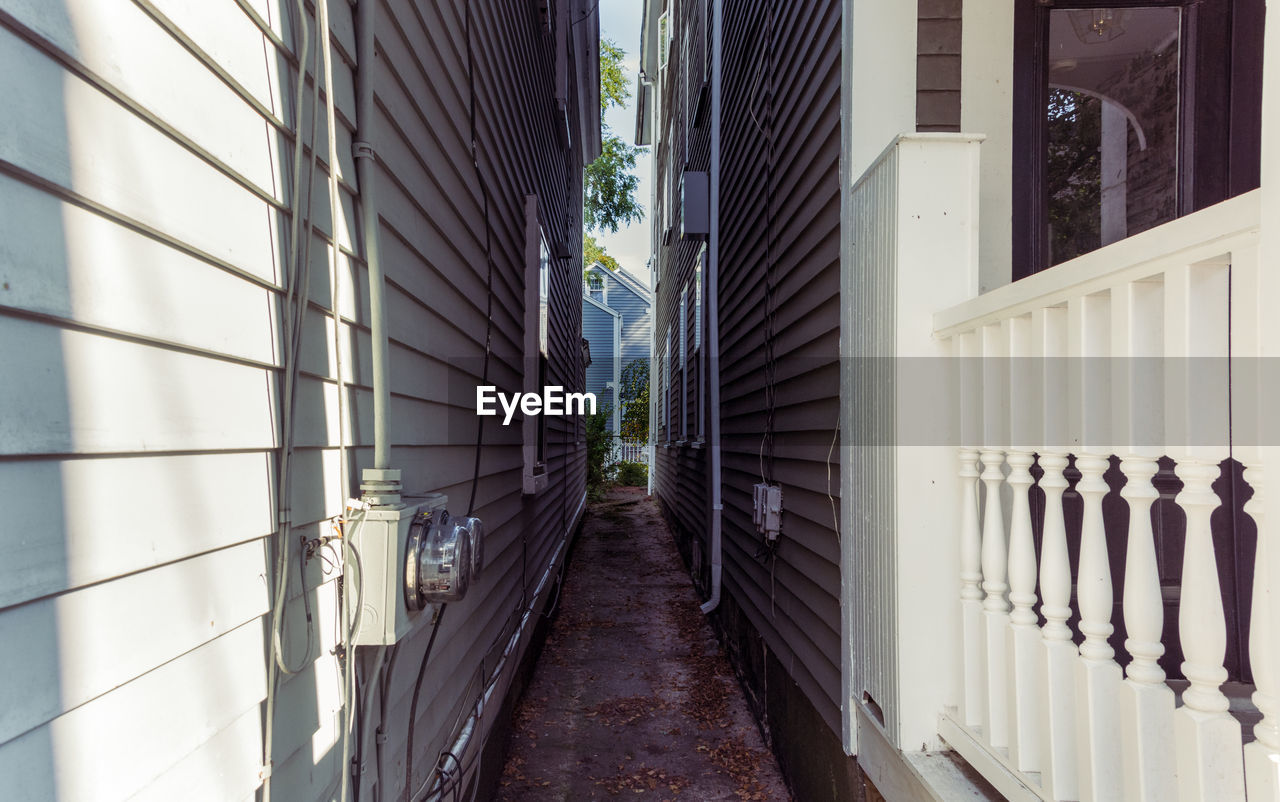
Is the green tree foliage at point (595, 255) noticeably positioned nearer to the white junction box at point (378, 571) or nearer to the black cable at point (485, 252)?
the black cable at point (485, 252)

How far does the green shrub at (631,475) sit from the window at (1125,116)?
50.2ft

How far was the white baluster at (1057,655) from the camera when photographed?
1297mm

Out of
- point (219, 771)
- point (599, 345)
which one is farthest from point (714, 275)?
point (599, 345)

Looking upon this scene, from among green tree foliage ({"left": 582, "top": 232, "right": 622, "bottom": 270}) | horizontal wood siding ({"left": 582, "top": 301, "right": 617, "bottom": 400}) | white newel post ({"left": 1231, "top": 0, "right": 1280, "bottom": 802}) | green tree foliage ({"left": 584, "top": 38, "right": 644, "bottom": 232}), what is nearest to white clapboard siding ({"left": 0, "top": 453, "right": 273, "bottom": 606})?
white newel post ({"left": 1231, "top": 0, "right": 1280, "bottom": 802})

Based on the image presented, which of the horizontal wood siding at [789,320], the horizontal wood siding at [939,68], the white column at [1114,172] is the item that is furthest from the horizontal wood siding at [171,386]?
the white column at [1114,172]

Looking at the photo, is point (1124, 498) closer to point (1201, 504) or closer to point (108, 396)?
point (1201, 504)

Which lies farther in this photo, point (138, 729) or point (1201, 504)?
point (1201, 504)

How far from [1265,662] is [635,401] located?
17550 mm

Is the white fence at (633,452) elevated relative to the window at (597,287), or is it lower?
lower

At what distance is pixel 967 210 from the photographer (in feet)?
5.98

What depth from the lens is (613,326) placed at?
19.5m

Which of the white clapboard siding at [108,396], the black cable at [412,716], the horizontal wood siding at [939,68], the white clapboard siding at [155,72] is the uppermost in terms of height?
the horizontal wood siding at [939,68]

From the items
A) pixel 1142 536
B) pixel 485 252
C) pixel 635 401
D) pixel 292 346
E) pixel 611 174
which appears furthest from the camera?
pixel 611 174

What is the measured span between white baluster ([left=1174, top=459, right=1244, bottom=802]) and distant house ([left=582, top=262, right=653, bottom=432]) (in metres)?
17.6
